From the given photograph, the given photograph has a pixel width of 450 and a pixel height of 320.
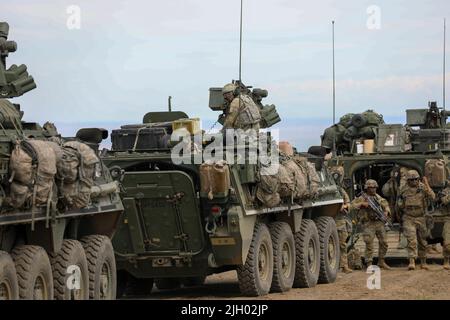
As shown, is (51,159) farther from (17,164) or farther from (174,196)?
(174,196)

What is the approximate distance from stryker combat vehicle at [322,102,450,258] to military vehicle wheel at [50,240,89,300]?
33.1ft

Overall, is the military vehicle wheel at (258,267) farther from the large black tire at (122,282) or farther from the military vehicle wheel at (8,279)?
the military vehicle wheel at (8,279)

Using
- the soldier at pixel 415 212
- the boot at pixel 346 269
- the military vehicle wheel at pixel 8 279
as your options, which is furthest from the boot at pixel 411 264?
the military vehicle wheel at pixel 8 279

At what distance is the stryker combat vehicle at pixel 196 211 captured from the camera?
16.2 metres

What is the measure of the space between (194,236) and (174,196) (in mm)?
623

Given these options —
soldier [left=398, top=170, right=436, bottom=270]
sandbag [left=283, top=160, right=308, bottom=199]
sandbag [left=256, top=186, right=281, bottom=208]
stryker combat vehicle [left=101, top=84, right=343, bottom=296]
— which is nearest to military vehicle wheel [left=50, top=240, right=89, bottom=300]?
stryker combat vehicle [left=101, top=84, right=343, bottom=296]

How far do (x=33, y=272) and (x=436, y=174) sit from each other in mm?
11963

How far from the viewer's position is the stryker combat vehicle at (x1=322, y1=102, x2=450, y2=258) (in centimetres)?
2295

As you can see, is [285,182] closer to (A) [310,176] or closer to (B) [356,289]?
(A) [310,176]

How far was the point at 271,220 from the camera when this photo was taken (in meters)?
18.3

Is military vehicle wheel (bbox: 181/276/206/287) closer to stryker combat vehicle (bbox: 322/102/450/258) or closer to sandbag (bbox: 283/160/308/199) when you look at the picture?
sandbag (bbox: 283/160/308/199)

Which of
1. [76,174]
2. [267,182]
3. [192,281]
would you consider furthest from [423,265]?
[76,174]

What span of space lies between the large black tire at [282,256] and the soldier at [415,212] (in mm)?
4160
